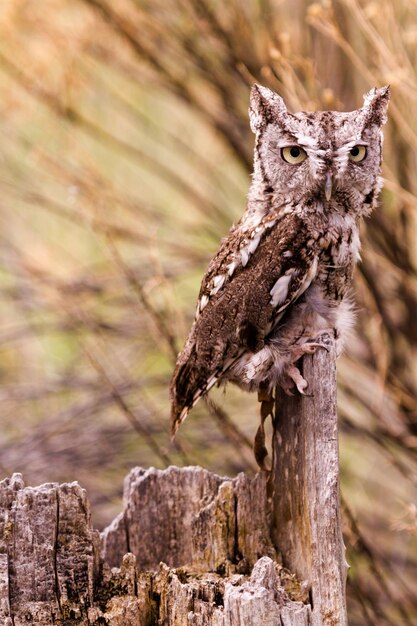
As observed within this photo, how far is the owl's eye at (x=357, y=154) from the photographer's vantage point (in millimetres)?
2775

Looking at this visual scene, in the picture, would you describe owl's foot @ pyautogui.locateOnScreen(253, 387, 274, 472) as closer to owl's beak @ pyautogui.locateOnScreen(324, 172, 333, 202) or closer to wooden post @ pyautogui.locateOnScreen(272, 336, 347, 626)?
wooden post @ pyautogui.locateOnScreen(272, 336, 347, 626)

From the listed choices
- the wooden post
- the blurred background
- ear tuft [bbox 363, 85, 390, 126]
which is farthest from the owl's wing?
the blurred background

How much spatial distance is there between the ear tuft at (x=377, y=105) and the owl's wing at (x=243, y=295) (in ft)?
1.25

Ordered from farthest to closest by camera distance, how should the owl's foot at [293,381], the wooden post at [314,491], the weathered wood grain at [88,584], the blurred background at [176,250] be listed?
1. the blurred background at [176,250]
2. the owl's foot at [293,381]
3. the wooden post at [314,491]
4. the weathered wood grain at [88,584]

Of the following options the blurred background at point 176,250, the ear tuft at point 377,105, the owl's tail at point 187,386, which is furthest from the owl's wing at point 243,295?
the blurred background at point 176,250

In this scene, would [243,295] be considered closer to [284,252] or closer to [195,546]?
[284,252]

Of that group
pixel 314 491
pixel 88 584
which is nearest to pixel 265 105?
pixel 314 491

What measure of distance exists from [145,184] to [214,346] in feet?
11.1

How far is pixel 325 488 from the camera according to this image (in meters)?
2.40

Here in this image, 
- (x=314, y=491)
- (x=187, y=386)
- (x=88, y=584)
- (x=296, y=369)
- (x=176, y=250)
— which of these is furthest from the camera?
(x=176, y=250)

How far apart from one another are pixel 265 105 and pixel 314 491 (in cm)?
117

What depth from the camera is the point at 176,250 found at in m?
4.89

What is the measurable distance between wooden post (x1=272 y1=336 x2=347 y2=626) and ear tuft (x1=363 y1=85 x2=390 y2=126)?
2.28ft

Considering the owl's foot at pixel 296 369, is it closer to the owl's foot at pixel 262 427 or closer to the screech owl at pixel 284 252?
the screech owl at pixel 284 252
